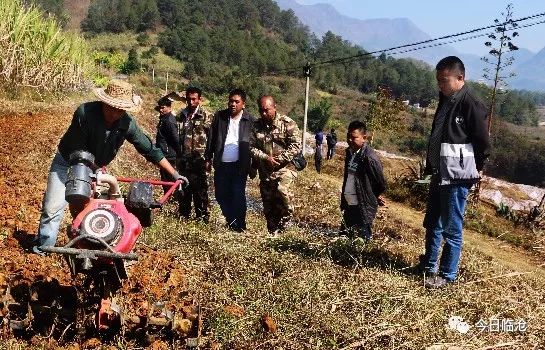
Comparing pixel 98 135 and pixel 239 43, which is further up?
pixel 239 43

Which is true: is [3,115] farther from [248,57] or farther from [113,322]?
[248,57]

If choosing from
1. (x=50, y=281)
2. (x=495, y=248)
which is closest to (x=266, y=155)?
(x=50, y=281)

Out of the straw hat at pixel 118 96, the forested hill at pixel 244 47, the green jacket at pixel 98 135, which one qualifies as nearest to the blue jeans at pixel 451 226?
the green jacket at pixel 98 135

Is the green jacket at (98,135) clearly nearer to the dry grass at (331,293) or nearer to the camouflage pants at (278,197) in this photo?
the dry grass at (331,293)

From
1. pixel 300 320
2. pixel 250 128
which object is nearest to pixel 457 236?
pixel 300 320

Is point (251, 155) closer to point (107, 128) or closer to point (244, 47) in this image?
point (107, 128)

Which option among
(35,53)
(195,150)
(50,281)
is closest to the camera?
(50,281)

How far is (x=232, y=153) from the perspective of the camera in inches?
217

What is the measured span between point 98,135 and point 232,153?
2448 millimetres

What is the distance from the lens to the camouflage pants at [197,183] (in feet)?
19.7

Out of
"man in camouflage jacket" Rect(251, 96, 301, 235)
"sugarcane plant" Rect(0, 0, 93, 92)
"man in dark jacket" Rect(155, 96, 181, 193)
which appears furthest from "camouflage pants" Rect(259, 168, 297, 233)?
"sugarcane plant" Rect(0, 0, 93, 92)

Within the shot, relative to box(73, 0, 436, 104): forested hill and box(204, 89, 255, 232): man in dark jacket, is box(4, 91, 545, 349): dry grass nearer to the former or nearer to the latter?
box(204, 89, 255, 232): man in dark jacket

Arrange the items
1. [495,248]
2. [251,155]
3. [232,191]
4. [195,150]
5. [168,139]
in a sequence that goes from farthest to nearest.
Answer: [495,248] < [168,139] < [195,150] < [232,191] < [251,155]

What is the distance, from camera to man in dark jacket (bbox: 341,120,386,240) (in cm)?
500
